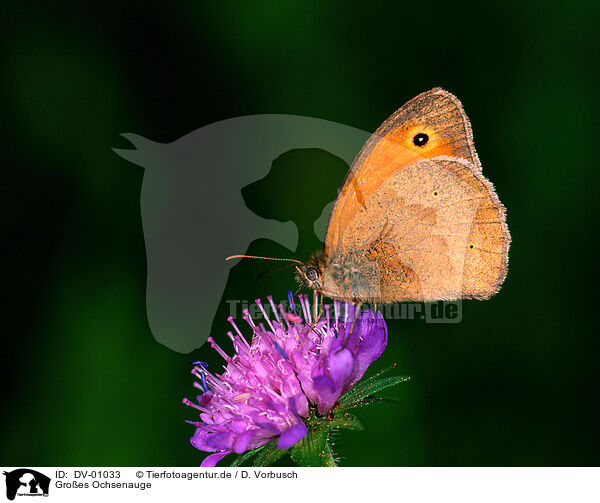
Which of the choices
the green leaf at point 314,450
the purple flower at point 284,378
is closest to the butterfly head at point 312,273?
the purple flower at point 284,378


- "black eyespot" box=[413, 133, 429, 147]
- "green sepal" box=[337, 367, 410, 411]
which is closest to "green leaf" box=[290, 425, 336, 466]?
"green sepal" box=[337, 367, 410, 411]

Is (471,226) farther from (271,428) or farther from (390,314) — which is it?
(271,428)

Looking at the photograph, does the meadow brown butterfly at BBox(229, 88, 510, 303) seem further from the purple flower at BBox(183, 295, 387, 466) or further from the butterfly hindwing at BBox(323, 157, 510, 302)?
the purple flower at BBox(183, 295, 387, 466)

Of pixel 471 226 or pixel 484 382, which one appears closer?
pixel 471 226

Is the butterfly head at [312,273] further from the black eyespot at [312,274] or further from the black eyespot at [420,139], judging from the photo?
the black eyespot at [420,139]

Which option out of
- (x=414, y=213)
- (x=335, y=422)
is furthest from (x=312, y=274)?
(x=335, y=422)
